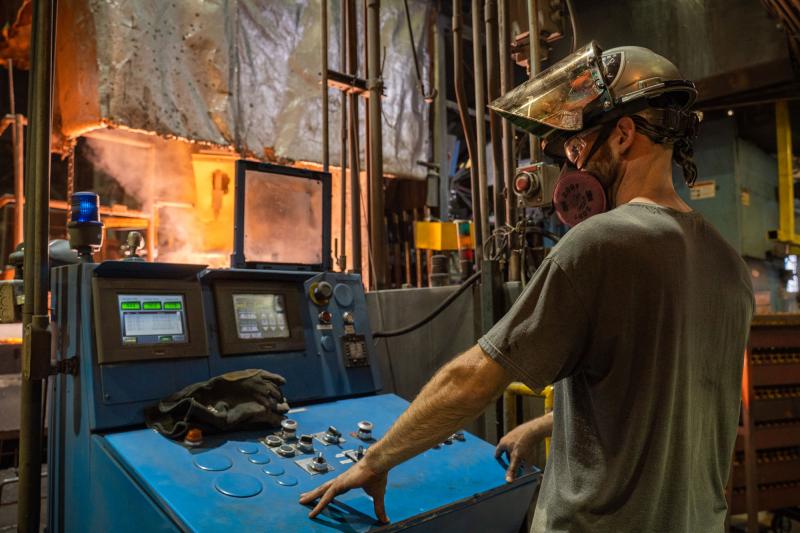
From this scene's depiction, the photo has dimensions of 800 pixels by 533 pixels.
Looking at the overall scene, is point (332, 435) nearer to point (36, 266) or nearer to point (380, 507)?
point (380, 507)

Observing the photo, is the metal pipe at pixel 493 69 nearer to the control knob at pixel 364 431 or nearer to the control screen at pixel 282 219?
the control screen at pixel 282 219

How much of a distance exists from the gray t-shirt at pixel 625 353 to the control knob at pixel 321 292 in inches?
46.0

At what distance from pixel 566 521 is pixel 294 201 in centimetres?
190

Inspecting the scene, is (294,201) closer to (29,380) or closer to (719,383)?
(29,380)

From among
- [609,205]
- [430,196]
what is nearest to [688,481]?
[609,205]

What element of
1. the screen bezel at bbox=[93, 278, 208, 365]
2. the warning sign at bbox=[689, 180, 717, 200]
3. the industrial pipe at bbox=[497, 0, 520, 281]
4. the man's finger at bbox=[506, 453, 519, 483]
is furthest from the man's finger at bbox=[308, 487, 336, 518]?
the warning sign at bbox=[689, 180, 717, 200]

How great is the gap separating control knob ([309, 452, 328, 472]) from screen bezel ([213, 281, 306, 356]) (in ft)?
1.78

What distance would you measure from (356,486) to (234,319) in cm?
89

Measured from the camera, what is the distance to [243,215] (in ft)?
7.78

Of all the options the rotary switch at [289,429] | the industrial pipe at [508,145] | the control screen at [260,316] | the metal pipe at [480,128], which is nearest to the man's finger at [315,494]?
the rotary switch at [289,429]

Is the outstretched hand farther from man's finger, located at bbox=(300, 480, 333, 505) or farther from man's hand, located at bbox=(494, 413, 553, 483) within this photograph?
man's finger, located at bbox=(300, 480, 333, 505)

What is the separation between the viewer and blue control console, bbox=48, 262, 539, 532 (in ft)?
4.52

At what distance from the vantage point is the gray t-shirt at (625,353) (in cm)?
110

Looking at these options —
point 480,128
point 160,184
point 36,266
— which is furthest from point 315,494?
point 160,184
